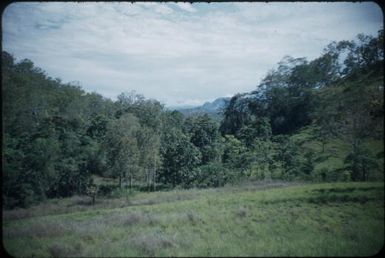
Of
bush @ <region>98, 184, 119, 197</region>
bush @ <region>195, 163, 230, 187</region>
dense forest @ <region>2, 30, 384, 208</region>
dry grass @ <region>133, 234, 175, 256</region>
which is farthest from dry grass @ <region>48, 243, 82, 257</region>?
bush @ <region>195, 163, 230, 187</region>

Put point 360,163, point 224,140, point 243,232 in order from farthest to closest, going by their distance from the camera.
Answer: point 224,140, point 360,163, point 243,232

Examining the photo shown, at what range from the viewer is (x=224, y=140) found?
18.8 m

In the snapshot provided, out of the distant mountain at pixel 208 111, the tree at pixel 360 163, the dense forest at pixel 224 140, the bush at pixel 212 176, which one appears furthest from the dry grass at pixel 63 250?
the distant mountain at pixel 208 111

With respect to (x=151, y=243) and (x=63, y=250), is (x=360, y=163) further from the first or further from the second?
(x=63, y=250)

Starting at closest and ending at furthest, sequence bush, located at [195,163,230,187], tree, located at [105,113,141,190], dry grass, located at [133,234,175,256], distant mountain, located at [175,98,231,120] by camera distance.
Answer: dry grass, located at [133,234,175,256] → tree, located at [105,113,141,190] → bush, located at [195,163,230,187] → distant mountain, located at [175,98,231,120]

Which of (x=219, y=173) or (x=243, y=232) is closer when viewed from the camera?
(x=243, y=232)

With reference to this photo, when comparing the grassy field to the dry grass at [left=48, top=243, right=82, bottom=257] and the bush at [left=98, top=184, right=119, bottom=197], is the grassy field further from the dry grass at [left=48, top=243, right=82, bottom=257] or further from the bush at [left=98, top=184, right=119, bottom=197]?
the bush at [left=98, top=184, right=119, bottom=197]

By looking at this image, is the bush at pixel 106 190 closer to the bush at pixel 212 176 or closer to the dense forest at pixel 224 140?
the dense forest at pixel 224 140

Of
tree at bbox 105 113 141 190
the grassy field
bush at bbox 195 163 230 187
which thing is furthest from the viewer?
bush at bbox 195 163 230 187

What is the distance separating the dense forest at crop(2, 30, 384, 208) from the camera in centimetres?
663

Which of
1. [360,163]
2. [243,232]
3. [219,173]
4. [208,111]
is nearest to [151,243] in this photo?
[243,232]

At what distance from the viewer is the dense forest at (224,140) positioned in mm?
6633

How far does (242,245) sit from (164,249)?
1.16 metres

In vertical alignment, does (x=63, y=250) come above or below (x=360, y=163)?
below
